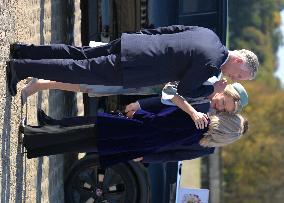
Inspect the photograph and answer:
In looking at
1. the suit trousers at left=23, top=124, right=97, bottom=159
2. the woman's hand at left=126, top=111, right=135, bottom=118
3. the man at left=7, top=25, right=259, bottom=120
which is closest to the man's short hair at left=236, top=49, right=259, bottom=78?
the man at left=7, top=25, right=259, bottom=120

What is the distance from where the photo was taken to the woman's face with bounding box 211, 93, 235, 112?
17.1ft

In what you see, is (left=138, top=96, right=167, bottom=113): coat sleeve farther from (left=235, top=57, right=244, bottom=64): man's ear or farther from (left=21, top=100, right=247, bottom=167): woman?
(left=235, top=57, right=244, bottom=64): man's ear

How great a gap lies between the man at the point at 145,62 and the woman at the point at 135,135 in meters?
0.43

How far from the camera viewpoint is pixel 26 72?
474cm

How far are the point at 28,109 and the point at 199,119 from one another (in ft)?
4.65

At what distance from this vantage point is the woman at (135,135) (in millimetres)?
5219

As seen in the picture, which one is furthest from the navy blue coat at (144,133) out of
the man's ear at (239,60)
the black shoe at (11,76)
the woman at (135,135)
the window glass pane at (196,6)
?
the window glass pane at (196,6)

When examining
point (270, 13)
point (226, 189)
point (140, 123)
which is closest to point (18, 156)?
point (140, 123)

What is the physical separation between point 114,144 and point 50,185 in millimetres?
1111

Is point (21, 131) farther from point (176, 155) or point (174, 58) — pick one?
point (174, 58)

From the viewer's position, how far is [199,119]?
16.5 feet

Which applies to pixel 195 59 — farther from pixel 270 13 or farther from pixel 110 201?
pixel 270 13

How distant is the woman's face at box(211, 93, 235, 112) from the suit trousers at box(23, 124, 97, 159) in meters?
0.97

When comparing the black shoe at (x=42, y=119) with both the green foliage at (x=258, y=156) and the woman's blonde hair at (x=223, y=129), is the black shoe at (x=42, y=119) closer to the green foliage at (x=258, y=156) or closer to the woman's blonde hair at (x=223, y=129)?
the woman's blonde hair at (x=223, y=129)
